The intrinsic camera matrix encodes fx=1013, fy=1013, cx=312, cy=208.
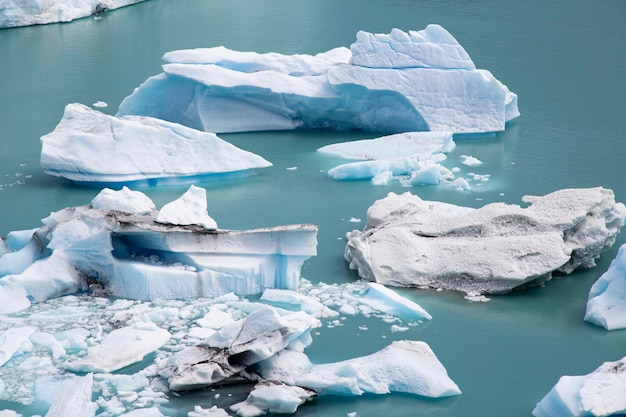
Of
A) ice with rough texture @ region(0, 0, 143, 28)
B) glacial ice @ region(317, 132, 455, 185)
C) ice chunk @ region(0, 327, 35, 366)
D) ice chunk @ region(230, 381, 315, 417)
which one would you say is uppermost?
ice chunk @ region(230, 381, 315, 417)

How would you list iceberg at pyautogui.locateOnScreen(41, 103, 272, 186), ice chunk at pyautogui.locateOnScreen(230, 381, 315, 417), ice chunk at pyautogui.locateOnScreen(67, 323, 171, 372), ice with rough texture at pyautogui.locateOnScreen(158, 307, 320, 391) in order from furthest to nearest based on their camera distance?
iceberg at pyautogui.locateOnScreen(41, 103, 272, 186)
ice chunk at pyautogui.locateOnScreen(67, 323, 171, 372)
ice with rough texture at pyautogui.locateOnScreen(158, 307, 320, 391)
ice chunk at pyautogui.locateOnScreen(230, 381, 315, 417)

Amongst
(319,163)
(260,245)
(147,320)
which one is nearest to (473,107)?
(319,163)

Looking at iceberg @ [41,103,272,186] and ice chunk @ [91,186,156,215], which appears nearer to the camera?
ice chunk @ [91,186,156,215]

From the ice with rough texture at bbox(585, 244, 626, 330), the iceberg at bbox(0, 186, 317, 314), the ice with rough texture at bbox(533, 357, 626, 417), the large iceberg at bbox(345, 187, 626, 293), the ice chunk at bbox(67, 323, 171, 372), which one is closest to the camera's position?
the ice with rough texture at bbox(533, 357, 626, 417)

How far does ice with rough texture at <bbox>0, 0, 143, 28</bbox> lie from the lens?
439 inches

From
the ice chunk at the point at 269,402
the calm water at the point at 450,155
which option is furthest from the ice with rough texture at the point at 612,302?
the ice chunk at the point at 269,402

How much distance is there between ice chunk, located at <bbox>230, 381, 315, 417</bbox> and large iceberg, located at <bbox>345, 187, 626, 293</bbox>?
1166 millimetres

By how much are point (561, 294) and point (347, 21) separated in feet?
23.2

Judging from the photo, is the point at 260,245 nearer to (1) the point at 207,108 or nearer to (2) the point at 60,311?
(2) the point at 60,311

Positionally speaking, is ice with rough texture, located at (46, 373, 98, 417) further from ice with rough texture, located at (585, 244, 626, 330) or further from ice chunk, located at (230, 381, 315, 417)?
ice with rough texture, located at (585, 244, 626, 330)

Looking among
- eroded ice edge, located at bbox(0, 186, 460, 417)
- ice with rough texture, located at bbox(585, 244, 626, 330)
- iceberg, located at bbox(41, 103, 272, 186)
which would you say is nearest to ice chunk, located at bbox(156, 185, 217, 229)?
eroded ice edge, located at bbox(0, 186, 460, 417)

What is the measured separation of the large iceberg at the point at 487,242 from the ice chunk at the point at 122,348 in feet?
3.49

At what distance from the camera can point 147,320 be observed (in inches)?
158

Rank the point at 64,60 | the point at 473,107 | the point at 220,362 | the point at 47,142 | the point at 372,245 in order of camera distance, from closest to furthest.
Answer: the point at 220,362, the point at 372,245, the point at 47,142, the point at 473,107, the point at 64,60
